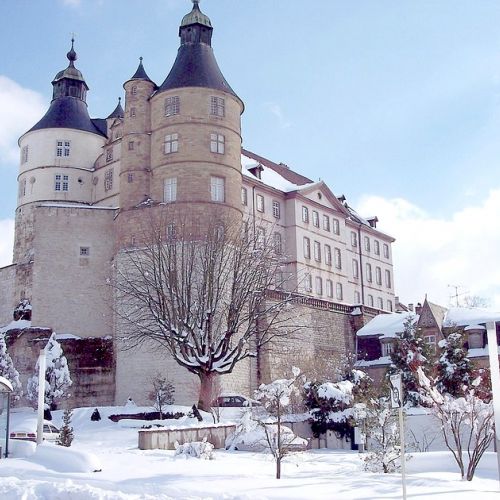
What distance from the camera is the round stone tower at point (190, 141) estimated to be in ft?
131

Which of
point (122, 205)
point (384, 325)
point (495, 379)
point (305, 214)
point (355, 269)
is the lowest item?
point (495, 379)

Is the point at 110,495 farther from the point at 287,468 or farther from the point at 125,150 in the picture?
the point at 125,150

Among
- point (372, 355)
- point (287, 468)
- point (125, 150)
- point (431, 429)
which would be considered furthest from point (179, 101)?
point (287, 468)

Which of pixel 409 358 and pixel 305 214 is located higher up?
pixel 305 214

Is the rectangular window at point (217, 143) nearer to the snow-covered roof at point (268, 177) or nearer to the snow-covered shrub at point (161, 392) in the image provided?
the snow-covered roof at point (268, 177)

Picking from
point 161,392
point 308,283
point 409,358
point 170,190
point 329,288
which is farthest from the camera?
point 329,288

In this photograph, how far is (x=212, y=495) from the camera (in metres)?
12.3

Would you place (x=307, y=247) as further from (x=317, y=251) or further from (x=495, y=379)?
(x=495, y=379)

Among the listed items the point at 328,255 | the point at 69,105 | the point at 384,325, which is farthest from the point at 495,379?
Result: the point at 69,105

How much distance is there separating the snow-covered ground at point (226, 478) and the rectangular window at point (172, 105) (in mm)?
22680

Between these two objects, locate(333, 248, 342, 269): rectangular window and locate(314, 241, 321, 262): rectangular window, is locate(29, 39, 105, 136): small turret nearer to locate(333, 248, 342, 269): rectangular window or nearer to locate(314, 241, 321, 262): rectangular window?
locate(314, 241, 321, 262): rectangular window

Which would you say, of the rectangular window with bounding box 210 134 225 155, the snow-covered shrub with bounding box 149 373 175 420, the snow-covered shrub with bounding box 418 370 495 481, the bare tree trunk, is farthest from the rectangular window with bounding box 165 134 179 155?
the snow-covered shrub with bounding box 418 370 495 481

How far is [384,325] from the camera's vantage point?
4797cm

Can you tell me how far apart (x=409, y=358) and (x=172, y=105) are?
62.3ft
